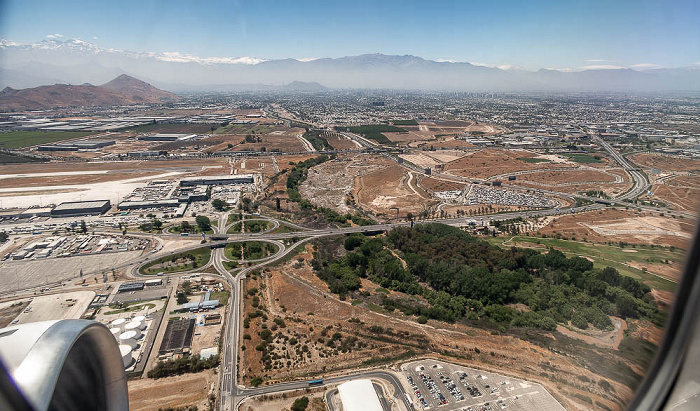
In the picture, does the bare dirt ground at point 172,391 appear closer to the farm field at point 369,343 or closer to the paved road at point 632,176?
the farm field at point 369,343

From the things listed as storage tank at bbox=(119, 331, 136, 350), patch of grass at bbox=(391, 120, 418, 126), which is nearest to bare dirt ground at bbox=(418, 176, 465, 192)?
storage tank at bbox=(119, 331, 136, 350)

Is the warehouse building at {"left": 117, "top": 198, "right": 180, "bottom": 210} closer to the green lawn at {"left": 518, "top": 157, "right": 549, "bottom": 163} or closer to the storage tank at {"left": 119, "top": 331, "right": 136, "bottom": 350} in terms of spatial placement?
the storage tank at {"left": 119, "top": 331, "right": 136, "bottom": 350}

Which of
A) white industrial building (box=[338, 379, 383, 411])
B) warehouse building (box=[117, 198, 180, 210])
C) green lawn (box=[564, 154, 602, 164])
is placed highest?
green lawn (box=[564, 154, 602, 164])

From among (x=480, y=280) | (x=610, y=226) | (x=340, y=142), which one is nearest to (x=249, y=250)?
(x=480, y=280)

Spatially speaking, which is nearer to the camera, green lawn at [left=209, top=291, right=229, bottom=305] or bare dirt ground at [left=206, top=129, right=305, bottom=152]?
green lawn at [left=209, top=291, right=229, bottom=305]

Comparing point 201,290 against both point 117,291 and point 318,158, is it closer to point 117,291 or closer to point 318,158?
point 117,291

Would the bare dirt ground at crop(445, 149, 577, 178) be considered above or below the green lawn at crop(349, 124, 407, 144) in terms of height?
below
